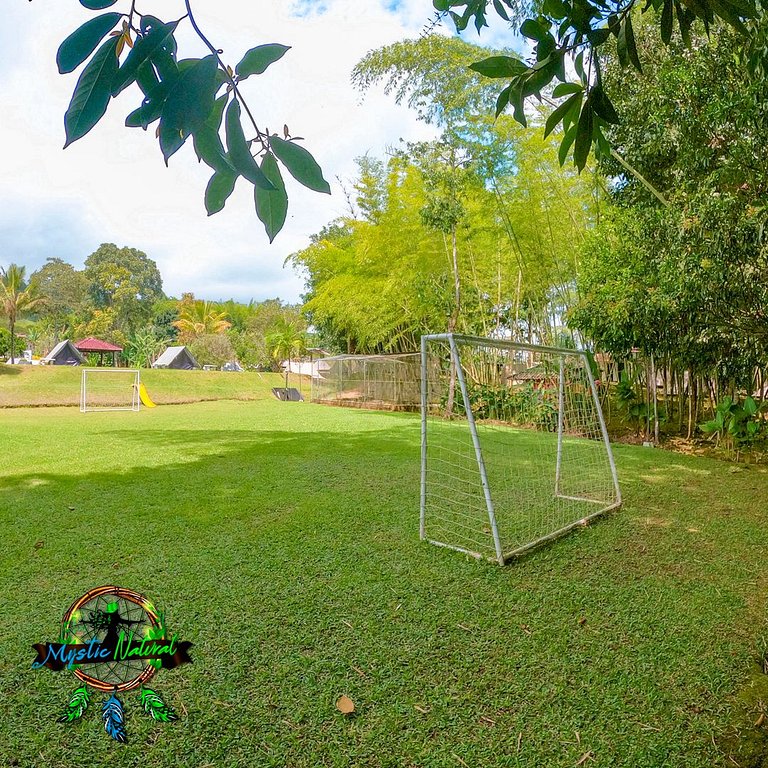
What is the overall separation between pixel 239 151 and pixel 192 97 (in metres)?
0.06

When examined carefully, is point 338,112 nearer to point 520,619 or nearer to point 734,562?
point 520,619

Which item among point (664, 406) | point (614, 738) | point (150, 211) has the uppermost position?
point (150, 211)

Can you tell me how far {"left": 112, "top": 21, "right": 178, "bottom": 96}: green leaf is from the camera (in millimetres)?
500

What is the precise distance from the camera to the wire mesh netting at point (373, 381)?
37.1 ft

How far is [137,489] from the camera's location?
3707 millimetres

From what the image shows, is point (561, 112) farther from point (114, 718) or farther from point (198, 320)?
point (198, 320)

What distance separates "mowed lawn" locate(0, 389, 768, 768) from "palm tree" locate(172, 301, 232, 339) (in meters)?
A: 26.3

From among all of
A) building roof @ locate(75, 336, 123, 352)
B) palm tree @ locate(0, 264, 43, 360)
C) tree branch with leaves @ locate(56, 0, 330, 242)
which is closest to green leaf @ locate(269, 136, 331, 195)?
tree branch with leaves @ locate(56, 0, 330, 242)

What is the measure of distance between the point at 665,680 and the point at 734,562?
1318 millimetres

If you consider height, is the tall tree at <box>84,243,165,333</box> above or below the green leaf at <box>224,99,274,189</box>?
above

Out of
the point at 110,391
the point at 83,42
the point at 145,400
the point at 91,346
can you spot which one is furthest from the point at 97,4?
the point at 91,346

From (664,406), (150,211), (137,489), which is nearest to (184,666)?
(150,211)

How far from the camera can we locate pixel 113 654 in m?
1.43

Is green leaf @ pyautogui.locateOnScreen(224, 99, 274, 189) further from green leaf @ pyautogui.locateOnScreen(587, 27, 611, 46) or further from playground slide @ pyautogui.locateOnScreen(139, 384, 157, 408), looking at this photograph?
playground slide @ pyautogui.locateOnScreen(139, 384, 157, 408)
